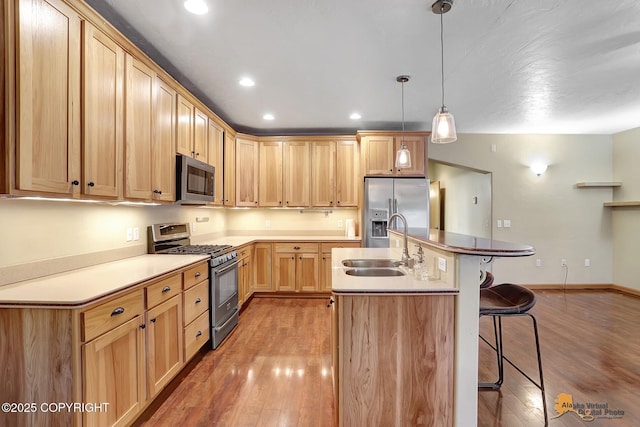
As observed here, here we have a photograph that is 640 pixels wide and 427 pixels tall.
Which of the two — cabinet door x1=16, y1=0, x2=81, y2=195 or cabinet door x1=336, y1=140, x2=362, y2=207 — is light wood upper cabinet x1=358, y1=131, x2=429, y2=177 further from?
cabinet door x1=16, y1=0, x2=81, y2=195

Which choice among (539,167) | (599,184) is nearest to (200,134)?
(539,167)

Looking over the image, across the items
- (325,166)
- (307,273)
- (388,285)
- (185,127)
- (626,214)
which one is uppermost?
(185,127)

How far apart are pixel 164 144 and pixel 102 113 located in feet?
2.28

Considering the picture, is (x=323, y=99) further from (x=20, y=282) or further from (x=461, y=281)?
(x=20, y=282)

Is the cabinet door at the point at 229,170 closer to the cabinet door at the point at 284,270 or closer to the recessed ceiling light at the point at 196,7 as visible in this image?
the cabinet door at the point at 284,270

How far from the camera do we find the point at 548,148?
501cm

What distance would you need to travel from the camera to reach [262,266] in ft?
14.5

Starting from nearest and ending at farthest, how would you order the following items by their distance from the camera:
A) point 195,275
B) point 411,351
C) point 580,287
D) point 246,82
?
point 411,351, point 195,275, point 246,82, point 580,287

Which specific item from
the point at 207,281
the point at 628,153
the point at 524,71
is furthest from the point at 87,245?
the point at 628,153

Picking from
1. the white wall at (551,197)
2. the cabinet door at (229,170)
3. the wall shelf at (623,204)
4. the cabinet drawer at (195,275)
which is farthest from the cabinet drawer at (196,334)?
the wall shelf at (623,204)

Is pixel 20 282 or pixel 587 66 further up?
pixel 587 66

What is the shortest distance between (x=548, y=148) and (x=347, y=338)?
5.31m

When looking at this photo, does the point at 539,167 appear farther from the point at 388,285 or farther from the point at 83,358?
the point at 83,358

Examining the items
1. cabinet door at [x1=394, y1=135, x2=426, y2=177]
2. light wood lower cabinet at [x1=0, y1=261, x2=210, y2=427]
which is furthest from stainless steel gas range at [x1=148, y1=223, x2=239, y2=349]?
cabinet door at [x1=394, y1=135, x2=426, y2=177]
